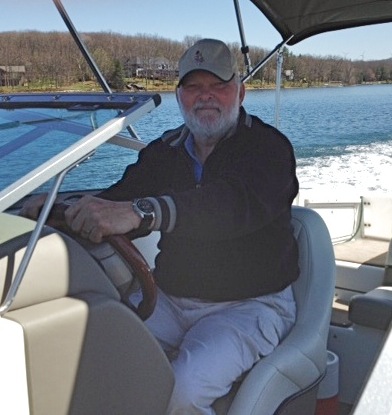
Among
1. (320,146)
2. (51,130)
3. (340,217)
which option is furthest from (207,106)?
(320,146)

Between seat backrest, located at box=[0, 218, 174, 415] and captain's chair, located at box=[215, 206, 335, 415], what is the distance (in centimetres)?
33

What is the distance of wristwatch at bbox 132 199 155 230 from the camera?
1.46 m

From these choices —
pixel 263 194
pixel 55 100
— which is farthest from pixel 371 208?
pixel 55 100

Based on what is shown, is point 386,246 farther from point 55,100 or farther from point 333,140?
point 333,140

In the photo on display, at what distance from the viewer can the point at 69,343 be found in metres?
1.21

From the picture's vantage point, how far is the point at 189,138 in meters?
2.05

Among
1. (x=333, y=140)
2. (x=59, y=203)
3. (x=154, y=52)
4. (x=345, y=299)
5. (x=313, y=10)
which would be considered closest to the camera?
(x=59, y=203)

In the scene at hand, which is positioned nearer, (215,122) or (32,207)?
(32,207)

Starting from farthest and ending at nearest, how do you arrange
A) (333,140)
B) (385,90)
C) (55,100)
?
(385,90), (333,140), (55,100)

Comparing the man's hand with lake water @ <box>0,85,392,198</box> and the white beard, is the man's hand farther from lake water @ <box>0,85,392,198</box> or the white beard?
the white beard

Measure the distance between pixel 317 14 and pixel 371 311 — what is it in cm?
149

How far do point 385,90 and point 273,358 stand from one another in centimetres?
2599

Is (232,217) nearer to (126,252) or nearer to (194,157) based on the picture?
(126,252)

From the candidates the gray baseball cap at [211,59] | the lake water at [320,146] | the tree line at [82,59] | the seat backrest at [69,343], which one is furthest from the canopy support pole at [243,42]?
the seat backrest at [69,343]
